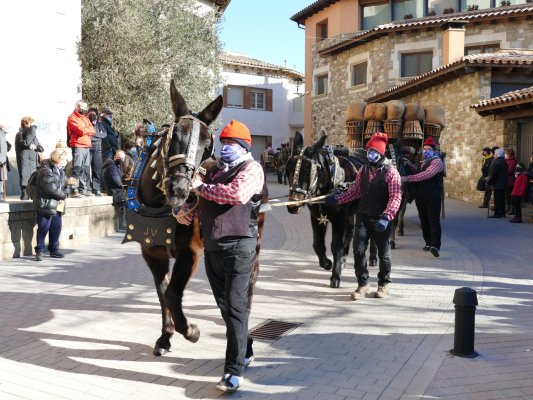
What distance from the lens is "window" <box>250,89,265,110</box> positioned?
43.0 metres

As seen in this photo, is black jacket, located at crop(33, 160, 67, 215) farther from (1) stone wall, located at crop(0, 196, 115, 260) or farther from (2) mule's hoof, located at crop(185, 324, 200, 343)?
(2) mule's hoof, located at crop(185, 324, 200, 343)

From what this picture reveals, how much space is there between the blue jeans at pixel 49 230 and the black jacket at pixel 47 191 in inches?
6.7

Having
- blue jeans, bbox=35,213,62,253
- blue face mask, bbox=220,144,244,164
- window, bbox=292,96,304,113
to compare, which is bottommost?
blue jeans, bbox=35,213,62,253

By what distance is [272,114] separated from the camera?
144 feet

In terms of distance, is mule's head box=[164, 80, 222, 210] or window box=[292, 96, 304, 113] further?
window box=[292, 96, 304, 113]

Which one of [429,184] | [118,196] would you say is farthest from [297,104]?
[429,184]

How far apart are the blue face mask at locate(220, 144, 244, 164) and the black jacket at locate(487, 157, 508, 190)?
522 inches

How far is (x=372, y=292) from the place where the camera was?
754 centimetres

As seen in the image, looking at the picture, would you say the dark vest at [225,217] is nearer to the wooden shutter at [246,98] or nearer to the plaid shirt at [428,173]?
the plaid shirt at [428,173]

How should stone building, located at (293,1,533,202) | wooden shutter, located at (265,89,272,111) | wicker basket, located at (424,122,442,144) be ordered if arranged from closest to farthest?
wicker basket, located at (424,122,442,144)
stone building, located at (293,1,533,202)
wooden shutter, located at (265,89,272,111)

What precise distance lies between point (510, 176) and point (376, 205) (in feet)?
34.8

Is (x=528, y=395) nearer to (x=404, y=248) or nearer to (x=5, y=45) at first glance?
(x=404, y=248)

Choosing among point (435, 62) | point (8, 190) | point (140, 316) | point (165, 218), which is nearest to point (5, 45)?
point (8, 190)

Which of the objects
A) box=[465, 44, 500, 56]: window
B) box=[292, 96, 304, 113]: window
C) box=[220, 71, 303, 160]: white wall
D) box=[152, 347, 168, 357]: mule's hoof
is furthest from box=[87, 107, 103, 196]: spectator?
box=[292, 96, 304, 113]: window
